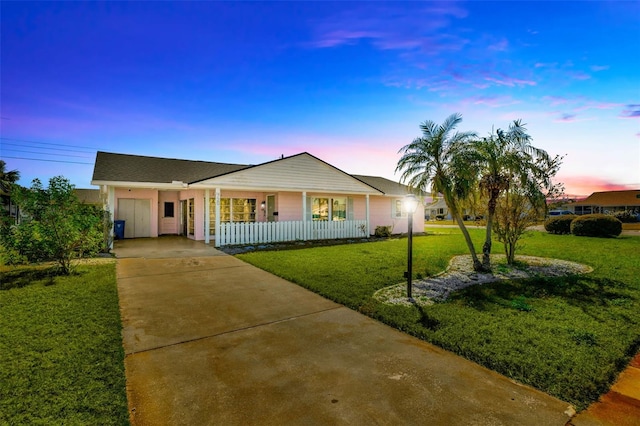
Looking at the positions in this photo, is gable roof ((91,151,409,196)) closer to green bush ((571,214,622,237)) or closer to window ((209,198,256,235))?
window ((209,198,256,235))

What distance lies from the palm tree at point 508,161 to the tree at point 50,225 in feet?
34.6

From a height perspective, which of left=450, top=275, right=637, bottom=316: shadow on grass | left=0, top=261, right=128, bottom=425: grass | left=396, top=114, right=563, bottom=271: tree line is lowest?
left=450, top=275, right=637, bottom=316: shadow on grass

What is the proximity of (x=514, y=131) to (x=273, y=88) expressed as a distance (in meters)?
9.42

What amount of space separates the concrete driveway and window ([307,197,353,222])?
11997mm

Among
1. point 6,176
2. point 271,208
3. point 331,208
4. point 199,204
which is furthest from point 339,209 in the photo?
point 6,176

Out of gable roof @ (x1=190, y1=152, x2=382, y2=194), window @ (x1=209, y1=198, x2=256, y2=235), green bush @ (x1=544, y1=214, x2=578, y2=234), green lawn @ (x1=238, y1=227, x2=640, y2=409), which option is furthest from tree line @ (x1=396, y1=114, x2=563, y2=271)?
green bush @ (x1=544, y1=214, x2=578, y2=234)

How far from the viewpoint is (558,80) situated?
9.14 meters

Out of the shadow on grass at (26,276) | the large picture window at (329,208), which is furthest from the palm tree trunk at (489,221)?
the shadow on grass at (26,276)

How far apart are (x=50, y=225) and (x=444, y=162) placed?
10327 millimetres

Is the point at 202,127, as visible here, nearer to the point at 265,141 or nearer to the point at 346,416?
the point at 265,141

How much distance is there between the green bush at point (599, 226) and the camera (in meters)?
16.9

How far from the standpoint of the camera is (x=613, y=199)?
158ft

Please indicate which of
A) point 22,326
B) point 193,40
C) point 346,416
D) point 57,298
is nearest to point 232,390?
point 346,416

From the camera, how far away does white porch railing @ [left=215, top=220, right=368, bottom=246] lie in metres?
13.1
